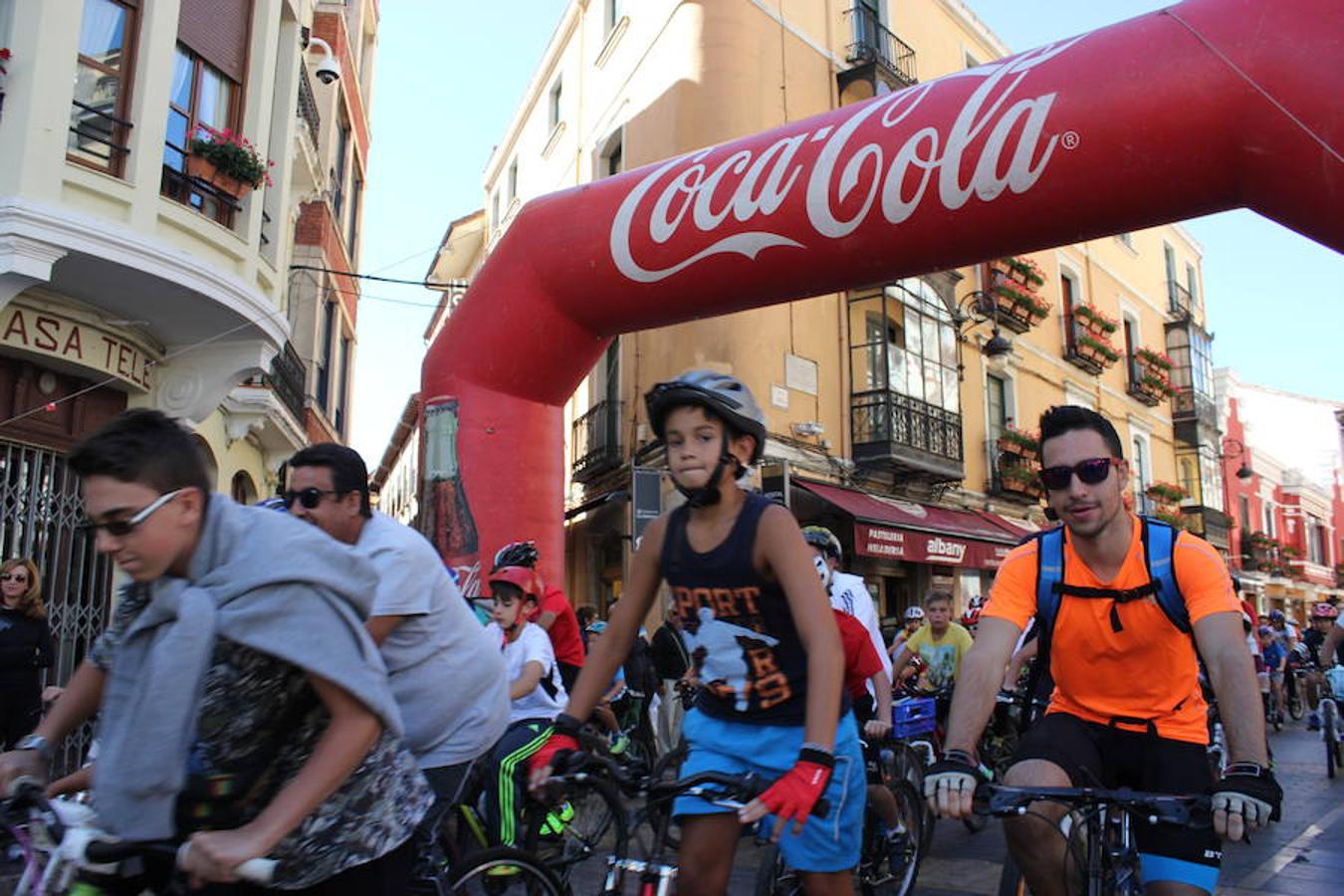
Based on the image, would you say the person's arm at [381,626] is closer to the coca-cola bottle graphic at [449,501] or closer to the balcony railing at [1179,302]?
the coca-cola bottle graphic at [449,501]

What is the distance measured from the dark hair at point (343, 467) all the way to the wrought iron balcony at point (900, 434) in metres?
13.6

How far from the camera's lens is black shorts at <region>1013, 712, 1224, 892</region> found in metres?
2.72

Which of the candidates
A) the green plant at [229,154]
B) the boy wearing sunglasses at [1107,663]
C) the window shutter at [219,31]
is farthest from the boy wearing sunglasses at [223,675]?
the window shutter at [219,31]

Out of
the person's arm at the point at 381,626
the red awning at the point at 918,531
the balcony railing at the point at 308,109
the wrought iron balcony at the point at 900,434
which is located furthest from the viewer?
the wrought iron balcony at the point at 900,434

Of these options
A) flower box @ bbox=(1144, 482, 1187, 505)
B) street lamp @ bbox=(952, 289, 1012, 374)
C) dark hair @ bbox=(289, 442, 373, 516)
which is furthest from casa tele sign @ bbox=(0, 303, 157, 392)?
flower box @ bbox=(1144, 482, 1187, 505)

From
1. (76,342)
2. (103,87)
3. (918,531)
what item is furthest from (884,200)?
(918,531)

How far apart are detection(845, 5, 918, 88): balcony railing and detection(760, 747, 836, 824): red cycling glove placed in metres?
16.6

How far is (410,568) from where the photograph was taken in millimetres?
2812

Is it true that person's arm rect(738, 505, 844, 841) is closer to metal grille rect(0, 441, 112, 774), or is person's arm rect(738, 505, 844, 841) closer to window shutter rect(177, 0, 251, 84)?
metal grille rect(0, 441, 112, 774)

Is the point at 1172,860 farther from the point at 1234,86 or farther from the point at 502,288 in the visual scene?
the point at 502,288

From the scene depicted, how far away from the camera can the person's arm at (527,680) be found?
15.2ft

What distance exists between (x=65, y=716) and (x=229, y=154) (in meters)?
8.27

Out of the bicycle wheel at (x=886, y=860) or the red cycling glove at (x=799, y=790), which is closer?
the red cycling glove at (x=799, y=790)

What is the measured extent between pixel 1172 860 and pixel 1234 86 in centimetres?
445
